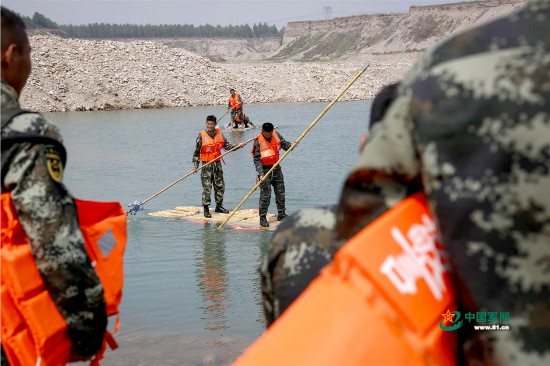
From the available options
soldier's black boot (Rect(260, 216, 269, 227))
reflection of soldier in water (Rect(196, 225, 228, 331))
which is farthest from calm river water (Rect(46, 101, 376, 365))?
soldier's black boot (Rect(260, 216, 269, 227))

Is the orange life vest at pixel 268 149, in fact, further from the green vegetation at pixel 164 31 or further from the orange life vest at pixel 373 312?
the green vegetation at pixel 164 31

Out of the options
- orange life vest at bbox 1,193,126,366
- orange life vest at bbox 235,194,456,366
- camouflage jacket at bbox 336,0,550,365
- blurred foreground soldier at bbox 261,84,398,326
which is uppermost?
camouflage jacket at bbox 336,0,550,365

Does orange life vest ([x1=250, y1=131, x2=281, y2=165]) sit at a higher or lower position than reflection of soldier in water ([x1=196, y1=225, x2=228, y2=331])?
higher

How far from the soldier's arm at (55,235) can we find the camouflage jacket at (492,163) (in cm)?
153

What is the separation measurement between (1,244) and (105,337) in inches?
23.3

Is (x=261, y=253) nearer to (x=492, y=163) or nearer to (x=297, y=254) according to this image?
(x=297, y=254)

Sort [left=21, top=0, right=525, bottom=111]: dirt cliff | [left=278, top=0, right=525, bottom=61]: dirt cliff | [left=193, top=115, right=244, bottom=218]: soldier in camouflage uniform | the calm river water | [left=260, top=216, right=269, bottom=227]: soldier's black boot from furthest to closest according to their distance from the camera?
[left=278, top=0, right=525, bottom=61]: dirt cliff
[left=21, top=0, right=525, bottom=111]: dirt cliff
[left=193, top=115, right=244, bottom=218]: soldier in camouflage uniform
[left=260, top=216, right=269, bottom=227]: soldier's black boot
the calm river water

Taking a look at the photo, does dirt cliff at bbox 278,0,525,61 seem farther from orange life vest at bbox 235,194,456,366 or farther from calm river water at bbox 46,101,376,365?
orange life vest at bbox 235,194,456,366

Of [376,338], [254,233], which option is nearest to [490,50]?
[376,338]

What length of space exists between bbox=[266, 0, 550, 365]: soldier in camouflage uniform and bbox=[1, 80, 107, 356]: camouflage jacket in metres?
1.53

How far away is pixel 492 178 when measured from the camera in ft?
3.63

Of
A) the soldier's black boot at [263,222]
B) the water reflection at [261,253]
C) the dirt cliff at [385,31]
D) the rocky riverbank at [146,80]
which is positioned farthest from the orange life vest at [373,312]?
the dirt cliff at [385,31]

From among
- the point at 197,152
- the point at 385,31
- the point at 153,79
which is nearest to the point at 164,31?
the point at 385,31

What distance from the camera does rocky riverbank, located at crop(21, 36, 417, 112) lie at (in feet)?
162
